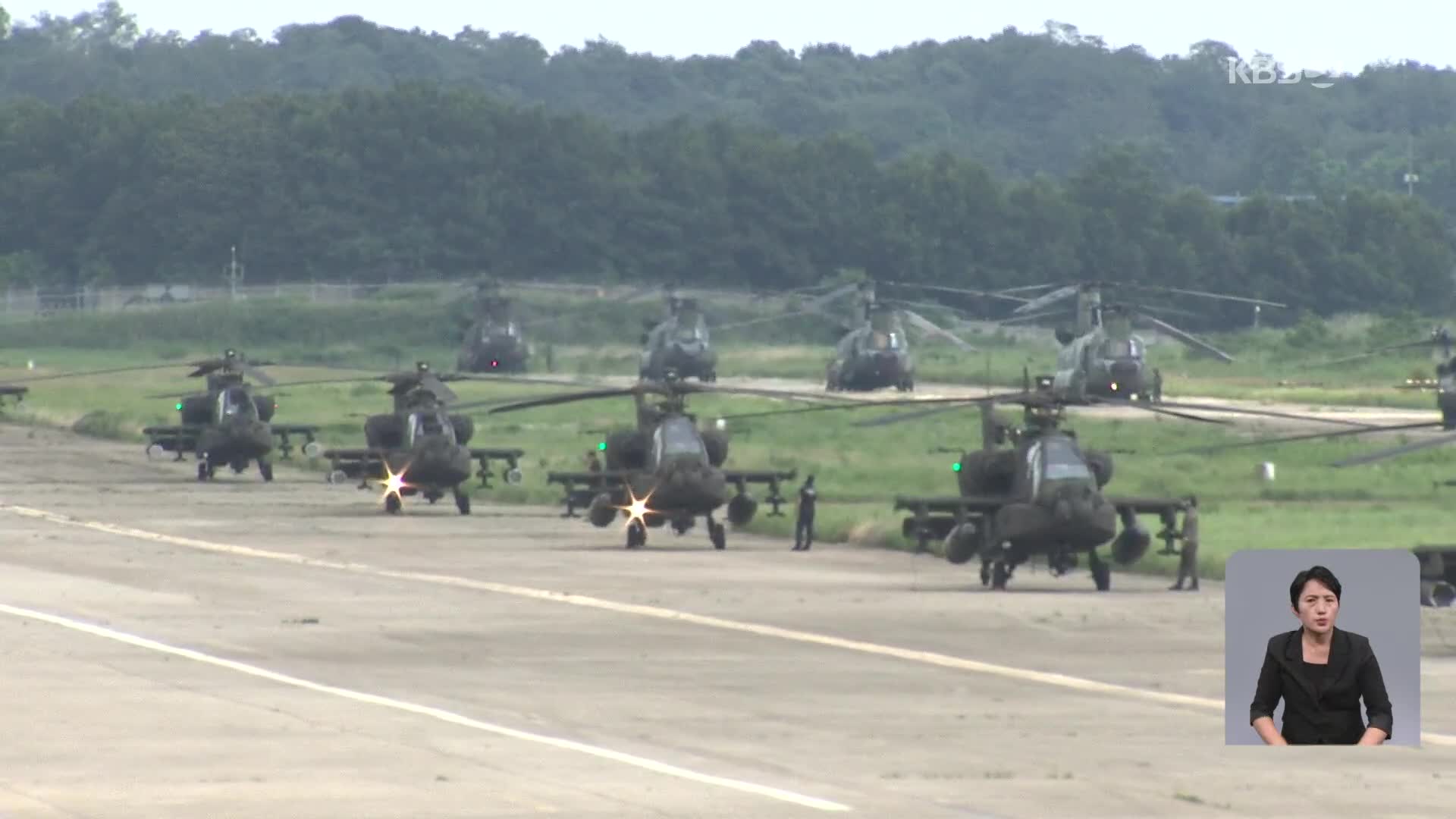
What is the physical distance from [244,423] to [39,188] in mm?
97287

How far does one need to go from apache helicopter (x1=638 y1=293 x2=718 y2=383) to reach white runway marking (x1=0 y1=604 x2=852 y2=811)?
66.0 meters

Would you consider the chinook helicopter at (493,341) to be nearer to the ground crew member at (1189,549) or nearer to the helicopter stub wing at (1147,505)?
the helicopter stub wing at (1147,505)

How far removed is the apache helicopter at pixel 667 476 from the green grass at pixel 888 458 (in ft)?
8.28

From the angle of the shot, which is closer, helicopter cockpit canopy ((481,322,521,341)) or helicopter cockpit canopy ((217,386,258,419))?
helicopter cockpit canopy ((217,386,258,419))

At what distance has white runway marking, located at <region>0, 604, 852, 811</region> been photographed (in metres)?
20.4

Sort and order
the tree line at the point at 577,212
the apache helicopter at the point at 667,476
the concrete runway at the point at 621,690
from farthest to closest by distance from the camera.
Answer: the tree line at the point at 577,212
the apache helicopter at the point at 667,476
the concrete runway at the point at 621,690

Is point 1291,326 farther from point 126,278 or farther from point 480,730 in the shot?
point 480,730

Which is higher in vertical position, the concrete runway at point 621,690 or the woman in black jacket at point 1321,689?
the woman in black jacket at point 1321,689

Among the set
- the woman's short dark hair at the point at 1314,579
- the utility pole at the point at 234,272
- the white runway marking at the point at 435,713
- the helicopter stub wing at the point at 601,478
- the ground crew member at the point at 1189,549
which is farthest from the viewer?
the utility pole at the point at 234,272

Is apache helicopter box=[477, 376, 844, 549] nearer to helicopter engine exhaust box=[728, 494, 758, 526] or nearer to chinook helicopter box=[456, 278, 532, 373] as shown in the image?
helicopter engine exhaust box=[728, 494, 758, 526]

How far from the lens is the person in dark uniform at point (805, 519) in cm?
4712

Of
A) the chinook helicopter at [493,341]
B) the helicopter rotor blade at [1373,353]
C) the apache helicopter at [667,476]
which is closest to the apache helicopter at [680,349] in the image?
the chinook helicopter at [493,341]

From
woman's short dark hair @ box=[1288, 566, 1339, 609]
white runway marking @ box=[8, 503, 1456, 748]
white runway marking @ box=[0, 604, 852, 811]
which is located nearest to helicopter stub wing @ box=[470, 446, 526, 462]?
white runway marking @ box=[8, 503, 1456, 748]

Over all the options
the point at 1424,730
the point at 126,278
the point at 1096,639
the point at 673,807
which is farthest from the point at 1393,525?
the point at 126,278
